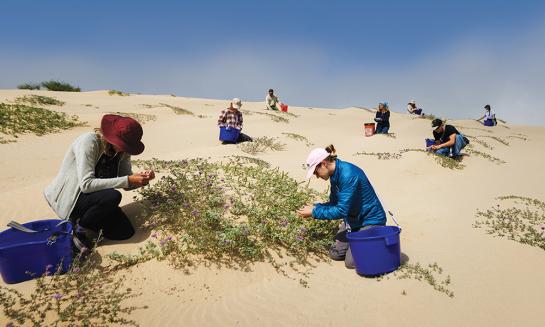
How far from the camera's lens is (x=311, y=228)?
15.8 feet

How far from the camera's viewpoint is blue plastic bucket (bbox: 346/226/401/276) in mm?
3975

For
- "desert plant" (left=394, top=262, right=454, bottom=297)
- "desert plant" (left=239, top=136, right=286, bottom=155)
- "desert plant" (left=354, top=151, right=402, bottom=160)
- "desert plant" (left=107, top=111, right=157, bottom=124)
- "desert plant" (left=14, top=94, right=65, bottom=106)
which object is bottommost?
"desert plant" (left=394, top=262, right=454, bottom=297)

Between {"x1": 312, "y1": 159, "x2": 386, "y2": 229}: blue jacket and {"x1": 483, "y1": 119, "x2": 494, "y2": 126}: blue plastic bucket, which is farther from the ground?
{"x1": 483, "y1": 119, "x2": 494, "y2": 126}: blue plastic bucket

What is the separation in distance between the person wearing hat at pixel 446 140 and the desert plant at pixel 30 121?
11632mm

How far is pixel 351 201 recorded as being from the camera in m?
4.12

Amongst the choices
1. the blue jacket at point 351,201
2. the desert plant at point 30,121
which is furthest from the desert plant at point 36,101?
the blue jacket at point 351,201

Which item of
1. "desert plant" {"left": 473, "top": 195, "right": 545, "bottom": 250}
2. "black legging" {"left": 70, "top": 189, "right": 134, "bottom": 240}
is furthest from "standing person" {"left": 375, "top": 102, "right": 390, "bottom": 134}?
"black legging" {"left": 70, "top": 189, "right": 134, "bottom": 240}

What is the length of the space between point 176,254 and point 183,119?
12395 millimetres

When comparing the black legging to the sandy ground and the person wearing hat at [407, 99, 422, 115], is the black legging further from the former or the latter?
the person wearing hat at [407, 99, 422, 115]

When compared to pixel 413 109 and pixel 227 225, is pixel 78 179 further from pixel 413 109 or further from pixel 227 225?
pixel 413 109

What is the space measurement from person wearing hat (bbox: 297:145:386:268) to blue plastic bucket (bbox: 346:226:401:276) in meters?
0.23

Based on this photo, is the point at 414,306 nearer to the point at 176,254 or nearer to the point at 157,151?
the point at 176,254

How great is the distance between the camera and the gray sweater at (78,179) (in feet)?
12.9

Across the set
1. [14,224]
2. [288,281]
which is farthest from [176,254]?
[14,224]
